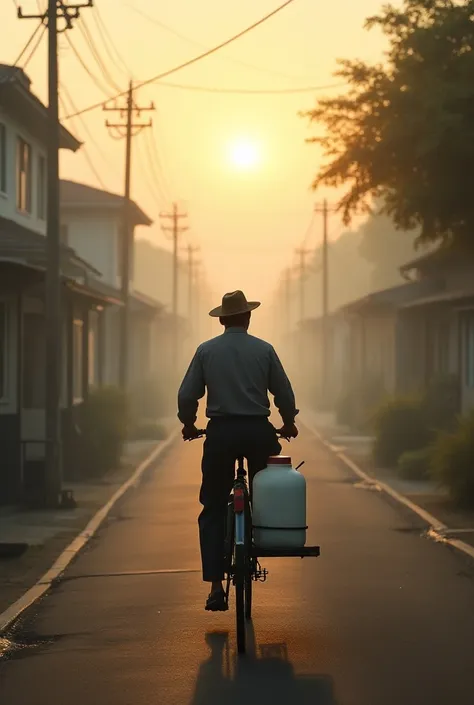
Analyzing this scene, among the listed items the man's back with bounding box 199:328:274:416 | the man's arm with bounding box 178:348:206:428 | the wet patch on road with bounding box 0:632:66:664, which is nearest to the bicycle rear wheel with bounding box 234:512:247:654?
the man's back with bounding box 199:328:274:416

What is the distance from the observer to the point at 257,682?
751cm

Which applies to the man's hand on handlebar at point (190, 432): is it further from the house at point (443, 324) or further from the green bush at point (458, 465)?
the house at point (443, 324)

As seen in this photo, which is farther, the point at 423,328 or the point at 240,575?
the point at 423,328

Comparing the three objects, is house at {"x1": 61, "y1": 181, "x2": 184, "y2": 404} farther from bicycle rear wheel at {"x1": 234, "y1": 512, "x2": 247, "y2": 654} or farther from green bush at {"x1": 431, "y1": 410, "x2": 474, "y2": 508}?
bicycle rear wheel at {"x1": 234, "y1": 512, "x2": 247, "y2": 654}

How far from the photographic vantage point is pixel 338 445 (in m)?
34.9

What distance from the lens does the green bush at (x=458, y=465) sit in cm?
1816

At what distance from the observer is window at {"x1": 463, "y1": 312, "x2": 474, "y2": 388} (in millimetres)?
30359

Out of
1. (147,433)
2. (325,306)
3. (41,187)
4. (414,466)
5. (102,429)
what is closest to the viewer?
(414,466)

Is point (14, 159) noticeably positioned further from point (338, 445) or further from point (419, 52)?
point (338, 445)

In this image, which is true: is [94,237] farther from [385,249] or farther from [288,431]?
[385,249]

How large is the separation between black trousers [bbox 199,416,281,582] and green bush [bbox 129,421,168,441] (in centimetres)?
2913

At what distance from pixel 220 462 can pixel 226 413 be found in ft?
1.04

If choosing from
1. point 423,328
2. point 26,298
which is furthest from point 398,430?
point 423,328

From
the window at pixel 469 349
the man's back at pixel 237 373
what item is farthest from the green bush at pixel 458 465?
the window at pixel 469 349
